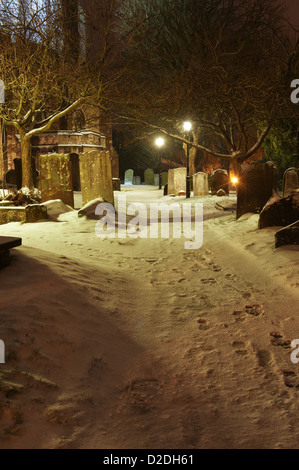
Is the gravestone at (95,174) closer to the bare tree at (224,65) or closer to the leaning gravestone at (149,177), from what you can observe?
the bare tree at (224,65)

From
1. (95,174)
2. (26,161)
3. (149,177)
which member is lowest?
(95,174)

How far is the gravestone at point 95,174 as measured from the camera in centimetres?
1191

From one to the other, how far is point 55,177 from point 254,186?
644cm

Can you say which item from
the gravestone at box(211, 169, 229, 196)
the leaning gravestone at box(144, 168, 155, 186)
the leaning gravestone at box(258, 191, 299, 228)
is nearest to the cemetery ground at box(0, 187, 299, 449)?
the leaning gravestone at box(258, 191, 299, 228)

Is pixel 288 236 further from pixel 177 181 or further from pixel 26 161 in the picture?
pixel 177 181

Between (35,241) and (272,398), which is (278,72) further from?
(272,398)

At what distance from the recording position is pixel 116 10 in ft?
42.8

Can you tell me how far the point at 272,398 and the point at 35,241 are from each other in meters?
6.44

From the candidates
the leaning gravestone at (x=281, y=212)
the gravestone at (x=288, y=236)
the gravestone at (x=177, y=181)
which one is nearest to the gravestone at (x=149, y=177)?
the gravestone at (x=177, y=181)

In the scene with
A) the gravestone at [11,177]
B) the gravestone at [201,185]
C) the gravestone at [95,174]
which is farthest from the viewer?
the gravestone at [11,177]

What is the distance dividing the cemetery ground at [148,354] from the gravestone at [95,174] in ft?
20.8

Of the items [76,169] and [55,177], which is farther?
[76,169]

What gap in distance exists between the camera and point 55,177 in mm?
12500

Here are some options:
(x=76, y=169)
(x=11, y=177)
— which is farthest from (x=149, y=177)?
(x=11, y=177)
